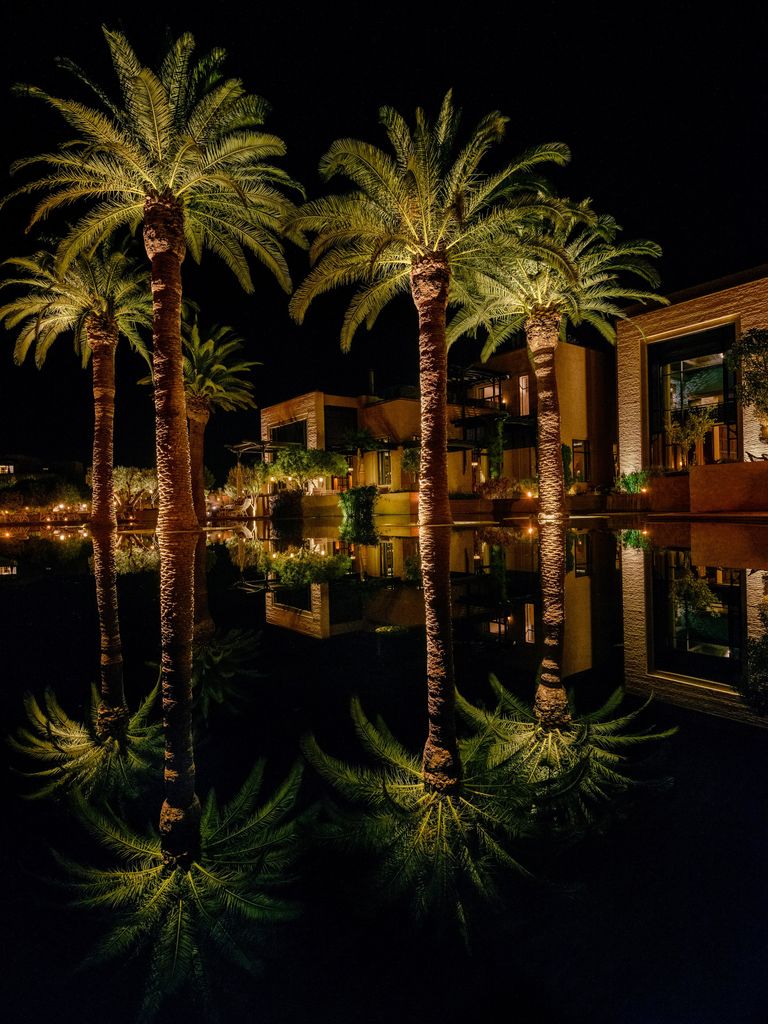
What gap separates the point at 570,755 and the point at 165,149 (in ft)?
47.1

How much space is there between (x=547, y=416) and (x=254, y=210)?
10.4 metres

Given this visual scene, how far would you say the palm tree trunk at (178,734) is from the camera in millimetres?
1573

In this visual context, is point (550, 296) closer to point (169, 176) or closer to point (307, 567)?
point (169, 176)

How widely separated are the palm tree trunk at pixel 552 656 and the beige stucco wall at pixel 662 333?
21.9m

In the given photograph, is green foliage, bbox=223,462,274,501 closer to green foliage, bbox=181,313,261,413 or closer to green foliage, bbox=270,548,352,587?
green foliage, bbox=181,313,261,413

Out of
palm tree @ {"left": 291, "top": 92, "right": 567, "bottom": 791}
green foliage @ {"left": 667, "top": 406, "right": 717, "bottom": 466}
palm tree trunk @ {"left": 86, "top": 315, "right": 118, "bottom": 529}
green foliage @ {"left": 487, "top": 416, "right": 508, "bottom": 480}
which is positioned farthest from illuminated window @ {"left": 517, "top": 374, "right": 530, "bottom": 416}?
palm tree trunk @ {"left": 86, "top": 315, "right": 118, "bottom": 529}

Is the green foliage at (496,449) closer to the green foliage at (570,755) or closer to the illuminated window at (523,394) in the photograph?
the illuminated window at (523,394)

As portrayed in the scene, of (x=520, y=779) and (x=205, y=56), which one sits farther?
(x=205, y=56)

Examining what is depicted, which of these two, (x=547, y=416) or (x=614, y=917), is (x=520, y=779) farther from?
(x=547, y=416)

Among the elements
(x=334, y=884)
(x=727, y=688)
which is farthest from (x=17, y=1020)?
(x=727, y=688)

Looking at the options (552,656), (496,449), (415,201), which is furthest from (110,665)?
(496,449)

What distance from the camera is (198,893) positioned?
4.37 feet

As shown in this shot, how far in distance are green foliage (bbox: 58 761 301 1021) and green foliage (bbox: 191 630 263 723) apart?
2.91 ft

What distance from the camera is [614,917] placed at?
1.14 metres
